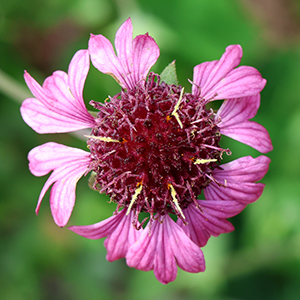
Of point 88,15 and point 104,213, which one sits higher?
point 88,15

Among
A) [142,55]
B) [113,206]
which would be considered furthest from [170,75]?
[113,206]

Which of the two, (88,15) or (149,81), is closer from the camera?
(149,81)

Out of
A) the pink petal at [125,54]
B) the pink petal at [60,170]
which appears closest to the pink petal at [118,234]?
the pink petal at [60,170]

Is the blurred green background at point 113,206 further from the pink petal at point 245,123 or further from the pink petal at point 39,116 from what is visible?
the pink petal at point 39,116

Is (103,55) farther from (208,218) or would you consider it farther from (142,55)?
(208,218)

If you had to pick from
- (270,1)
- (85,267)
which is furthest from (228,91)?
(270,1)

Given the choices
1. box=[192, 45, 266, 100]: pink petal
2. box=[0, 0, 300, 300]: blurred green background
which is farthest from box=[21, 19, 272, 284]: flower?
box=[0, 0, 300, 300]: blurred green background

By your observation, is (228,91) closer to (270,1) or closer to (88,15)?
(88,15)
